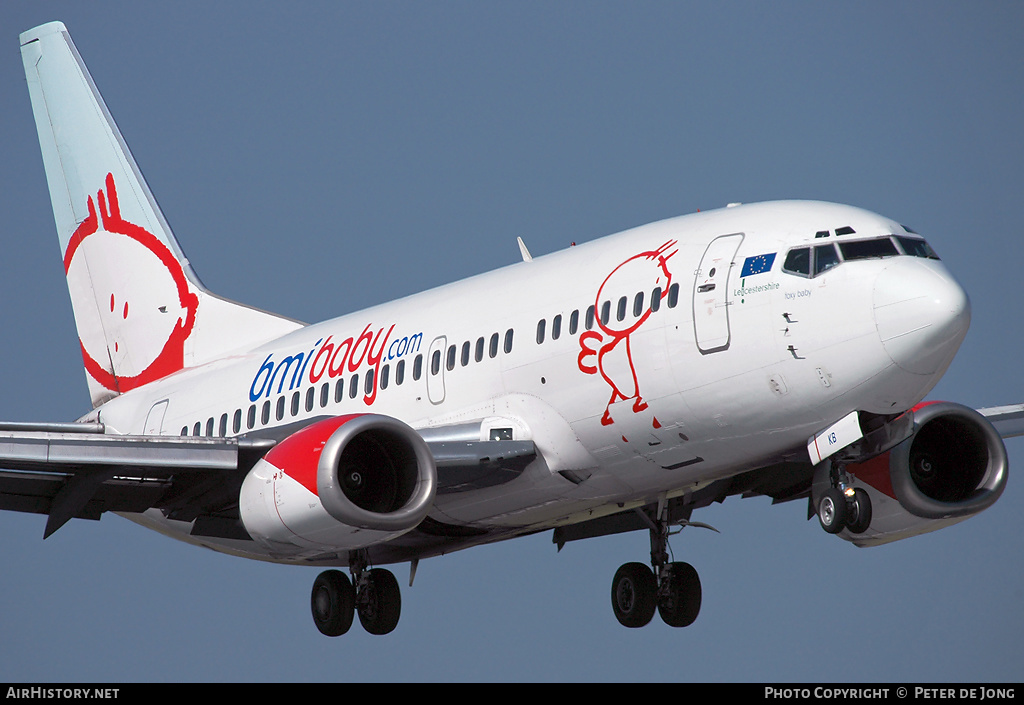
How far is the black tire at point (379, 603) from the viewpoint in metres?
28.0

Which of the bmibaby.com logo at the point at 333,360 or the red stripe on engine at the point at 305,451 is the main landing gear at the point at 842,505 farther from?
the bmibaby.com logo at the point at 333,360

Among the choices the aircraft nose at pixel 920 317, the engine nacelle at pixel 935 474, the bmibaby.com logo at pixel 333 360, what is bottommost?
the engine nacelle at pixel 935 474

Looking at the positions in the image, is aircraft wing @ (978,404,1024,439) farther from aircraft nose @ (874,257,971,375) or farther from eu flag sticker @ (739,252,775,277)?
eu flag sticker @ (739,252,775,277)

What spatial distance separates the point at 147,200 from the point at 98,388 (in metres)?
4.56

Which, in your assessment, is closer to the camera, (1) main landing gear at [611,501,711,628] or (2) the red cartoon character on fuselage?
(2) the red cartoon character on fuselage

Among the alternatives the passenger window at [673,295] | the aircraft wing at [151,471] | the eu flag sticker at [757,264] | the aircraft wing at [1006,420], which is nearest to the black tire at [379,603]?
the aircraft wing at [151,471]

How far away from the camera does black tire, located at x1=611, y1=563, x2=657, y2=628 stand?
2700cm

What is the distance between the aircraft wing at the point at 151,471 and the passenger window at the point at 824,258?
17.6ft

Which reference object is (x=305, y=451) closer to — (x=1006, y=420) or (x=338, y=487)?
(x=338, y=487)

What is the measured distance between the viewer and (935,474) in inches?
982

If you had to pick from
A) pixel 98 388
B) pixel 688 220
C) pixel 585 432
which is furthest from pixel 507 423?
pixel 98 388

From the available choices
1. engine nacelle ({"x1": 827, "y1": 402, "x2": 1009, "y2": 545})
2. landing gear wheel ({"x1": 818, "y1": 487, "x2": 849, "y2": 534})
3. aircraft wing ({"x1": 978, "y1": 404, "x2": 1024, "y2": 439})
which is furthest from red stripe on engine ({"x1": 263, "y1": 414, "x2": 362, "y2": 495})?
aircraft wing ({"x1": 978, "y1": 404, "x2": 1024, "y2": 439})

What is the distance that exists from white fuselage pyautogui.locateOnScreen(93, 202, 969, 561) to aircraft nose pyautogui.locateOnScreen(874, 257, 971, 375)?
0.08ft
